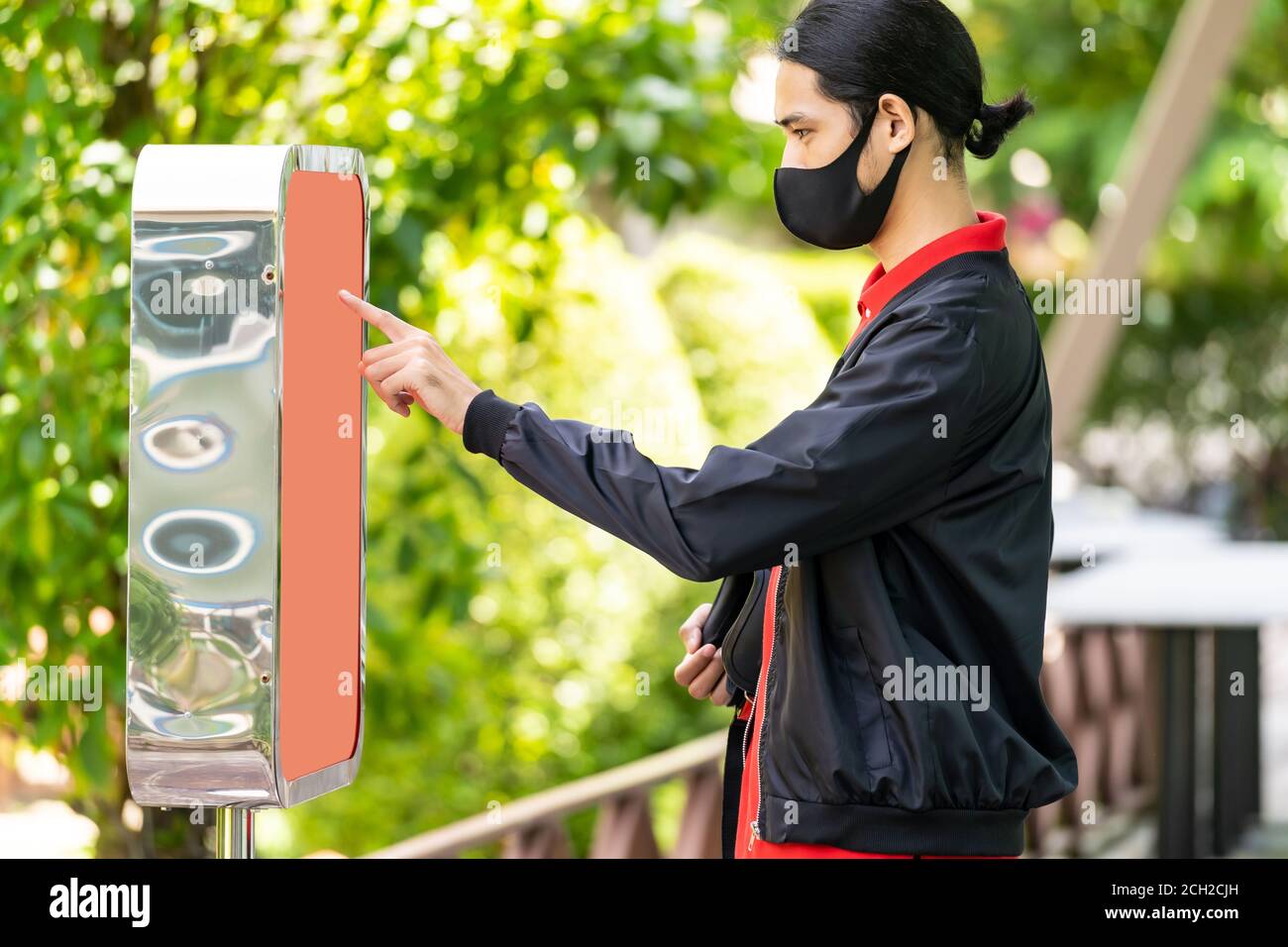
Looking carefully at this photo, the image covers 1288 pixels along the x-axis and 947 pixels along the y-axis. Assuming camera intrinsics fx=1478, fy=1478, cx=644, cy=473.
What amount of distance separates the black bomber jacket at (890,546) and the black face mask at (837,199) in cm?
11

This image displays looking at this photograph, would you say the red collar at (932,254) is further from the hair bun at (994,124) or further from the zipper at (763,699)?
the zipper at (763,699)

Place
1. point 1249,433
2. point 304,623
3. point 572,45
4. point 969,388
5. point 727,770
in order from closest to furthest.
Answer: point 969,388 < point 304,623 < point 727,770 < point 572,45 < point 1249,433

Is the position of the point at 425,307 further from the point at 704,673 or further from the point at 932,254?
the point at 932,254

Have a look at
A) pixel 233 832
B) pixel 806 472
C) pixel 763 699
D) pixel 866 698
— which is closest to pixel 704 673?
pixel 763 699

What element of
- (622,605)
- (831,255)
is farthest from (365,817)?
(831,255)

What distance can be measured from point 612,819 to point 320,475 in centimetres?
193

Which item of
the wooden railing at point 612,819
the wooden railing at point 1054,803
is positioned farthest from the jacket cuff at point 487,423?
the wooden railing at point 612,819

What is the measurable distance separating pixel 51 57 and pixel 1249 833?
4.20 m

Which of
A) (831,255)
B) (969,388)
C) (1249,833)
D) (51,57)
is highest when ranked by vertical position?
(831,255)

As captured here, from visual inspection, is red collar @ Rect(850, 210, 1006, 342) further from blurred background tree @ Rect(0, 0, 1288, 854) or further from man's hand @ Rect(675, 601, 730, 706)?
blurred background tree @ Rect(0, 0, 1288, 854)

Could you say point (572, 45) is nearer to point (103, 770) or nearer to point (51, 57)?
point (51, 57)

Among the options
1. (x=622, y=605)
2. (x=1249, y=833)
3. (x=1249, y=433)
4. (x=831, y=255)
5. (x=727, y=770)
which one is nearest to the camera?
(x=727, y=770)

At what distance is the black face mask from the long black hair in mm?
46

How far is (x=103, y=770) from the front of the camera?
2.73 meters
